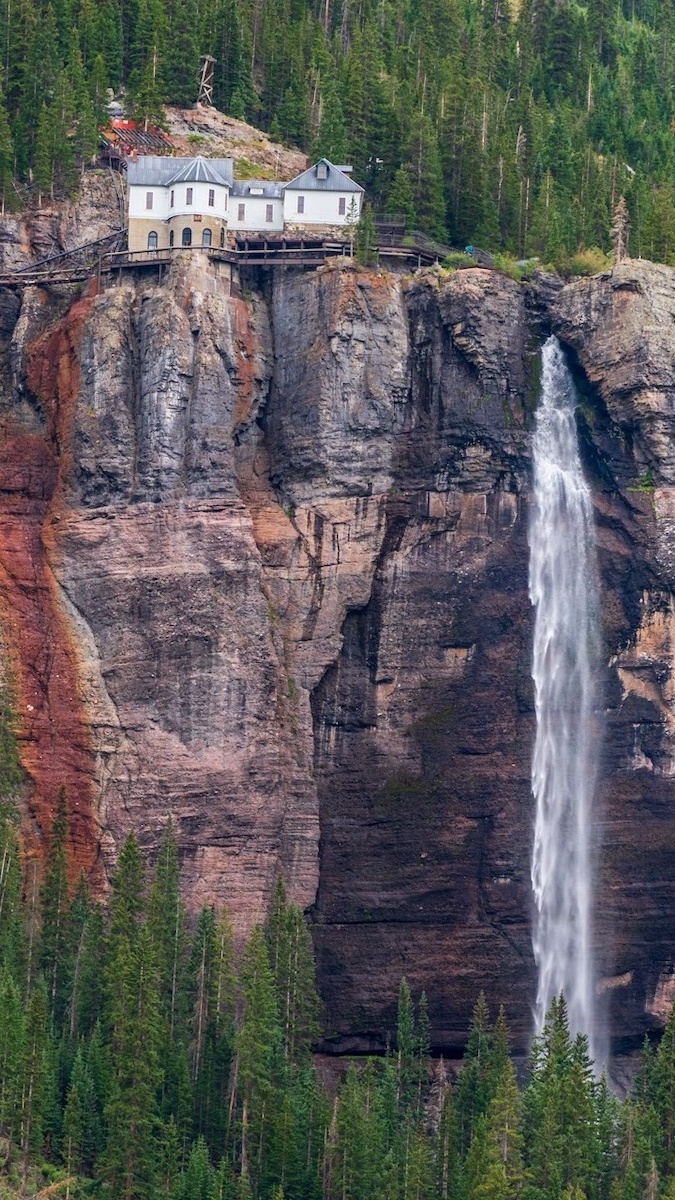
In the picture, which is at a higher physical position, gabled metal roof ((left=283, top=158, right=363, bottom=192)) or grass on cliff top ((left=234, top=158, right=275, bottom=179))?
grass on cliff top ((left=234, top=158, right=275, bottom=179))

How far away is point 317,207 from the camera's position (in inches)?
5379

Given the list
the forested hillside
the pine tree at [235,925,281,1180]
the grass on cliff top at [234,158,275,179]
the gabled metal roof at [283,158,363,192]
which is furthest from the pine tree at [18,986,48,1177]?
the grass on cliff top at [234,158,275,179]

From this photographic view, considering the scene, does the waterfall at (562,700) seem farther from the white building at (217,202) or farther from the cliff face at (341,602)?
the white building at (217,202)

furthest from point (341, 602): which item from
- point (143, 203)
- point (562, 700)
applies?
point (143, 203)

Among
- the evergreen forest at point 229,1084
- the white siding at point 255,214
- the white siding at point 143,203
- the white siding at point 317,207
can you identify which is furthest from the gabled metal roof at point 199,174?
the evergreen forest at point 229,1084

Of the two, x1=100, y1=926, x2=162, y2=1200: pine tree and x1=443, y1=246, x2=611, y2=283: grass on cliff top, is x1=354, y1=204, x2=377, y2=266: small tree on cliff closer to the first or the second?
x1=443, y1=246, x2=611, y2=283: grass on cliff top

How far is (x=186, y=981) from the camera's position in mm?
121250

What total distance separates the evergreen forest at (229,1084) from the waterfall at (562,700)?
5.42 meters

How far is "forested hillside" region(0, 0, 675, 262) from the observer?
462 feet

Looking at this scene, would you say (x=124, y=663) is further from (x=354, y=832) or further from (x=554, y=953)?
(x=554, y=953)

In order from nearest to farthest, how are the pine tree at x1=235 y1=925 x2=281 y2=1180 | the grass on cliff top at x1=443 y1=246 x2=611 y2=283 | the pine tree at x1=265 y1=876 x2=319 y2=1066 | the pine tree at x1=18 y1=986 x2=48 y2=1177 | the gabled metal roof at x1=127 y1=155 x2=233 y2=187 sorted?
1. the pine tree at x1=18 y1=986 x2=48 y2=1177
2. the pine tree at x1=235 y1=925 x2=281 y2=1180
3. the pine tree at x1=265 y1=876 x2=319 y2=1066
4. the gabled metal roof at x1=127 y1=155 x2=233 y2=187
5. the grass on cliff top at x1=443 y1=246 x2=611 y2=283

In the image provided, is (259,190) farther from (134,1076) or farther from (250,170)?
(134,1076)

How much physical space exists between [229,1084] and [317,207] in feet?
129

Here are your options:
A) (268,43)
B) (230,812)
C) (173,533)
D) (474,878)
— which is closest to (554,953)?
(474,878)
